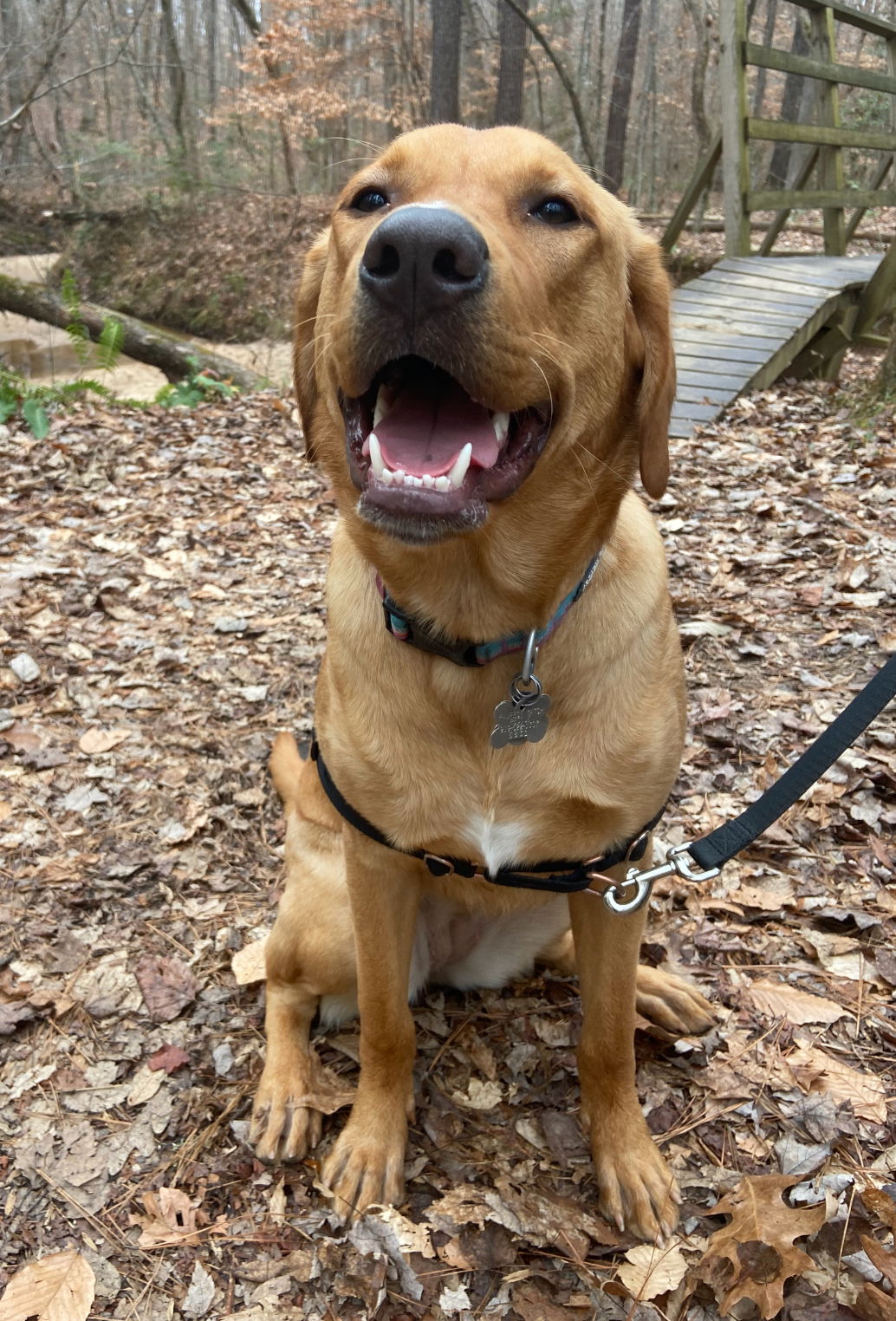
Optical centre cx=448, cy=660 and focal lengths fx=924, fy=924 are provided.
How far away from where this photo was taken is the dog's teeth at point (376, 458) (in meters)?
1.69

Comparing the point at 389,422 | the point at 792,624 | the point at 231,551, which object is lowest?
the point at 231,551

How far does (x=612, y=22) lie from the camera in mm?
24562

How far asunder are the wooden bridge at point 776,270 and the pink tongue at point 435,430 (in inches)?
206

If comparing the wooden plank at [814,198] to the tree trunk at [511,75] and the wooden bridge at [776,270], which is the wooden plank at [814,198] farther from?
the tree trunk at [511,75]

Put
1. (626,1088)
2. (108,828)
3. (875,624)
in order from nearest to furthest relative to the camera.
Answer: (626,1088)
(108,828)
(875,624)

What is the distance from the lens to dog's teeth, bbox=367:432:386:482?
1.69m

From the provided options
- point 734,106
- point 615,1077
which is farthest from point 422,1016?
point 734,106

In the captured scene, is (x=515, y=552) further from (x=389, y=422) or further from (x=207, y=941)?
(x=207, y=941)

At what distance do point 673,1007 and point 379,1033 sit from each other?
2.76 ft

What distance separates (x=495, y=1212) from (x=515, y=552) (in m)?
1.53

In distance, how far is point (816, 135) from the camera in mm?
9461

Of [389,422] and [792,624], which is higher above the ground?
[389,422]

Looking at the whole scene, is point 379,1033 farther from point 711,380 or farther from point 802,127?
point 802,127

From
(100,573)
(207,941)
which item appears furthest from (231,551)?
(207,941)
